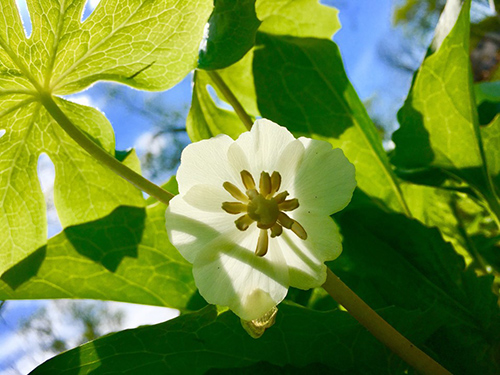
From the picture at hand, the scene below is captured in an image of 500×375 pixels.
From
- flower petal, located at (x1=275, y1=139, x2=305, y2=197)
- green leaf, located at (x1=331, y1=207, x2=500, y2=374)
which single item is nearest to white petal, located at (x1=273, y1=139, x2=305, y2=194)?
flower petal, located at (x1=275, y1=139, x2=305, y2=197)

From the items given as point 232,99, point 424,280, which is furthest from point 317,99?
point 424,280

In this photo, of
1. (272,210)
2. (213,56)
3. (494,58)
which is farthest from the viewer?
(494,58)

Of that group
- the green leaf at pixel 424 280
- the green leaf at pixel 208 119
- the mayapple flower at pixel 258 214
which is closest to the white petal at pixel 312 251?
the mayapple flower at pixel 258 214

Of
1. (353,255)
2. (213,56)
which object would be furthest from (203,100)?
(353,255)

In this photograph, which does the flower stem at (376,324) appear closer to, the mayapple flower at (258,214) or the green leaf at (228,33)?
→ the mayapple flower at (258,214)

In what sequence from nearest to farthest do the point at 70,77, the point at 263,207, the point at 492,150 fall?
1. the point at 263,207
2. the point at 70,77
3. the point at 492,150

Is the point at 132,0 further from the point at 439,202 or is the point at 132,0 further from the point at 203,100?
the point at 439,202

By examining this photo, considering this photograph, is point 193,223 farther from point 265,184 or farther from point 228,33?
point 228,33

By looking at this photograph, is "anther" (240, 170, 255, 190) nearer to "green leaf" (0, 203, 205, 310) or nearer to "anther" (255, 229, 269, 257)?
"anther" (255, 229, 269, 257)
